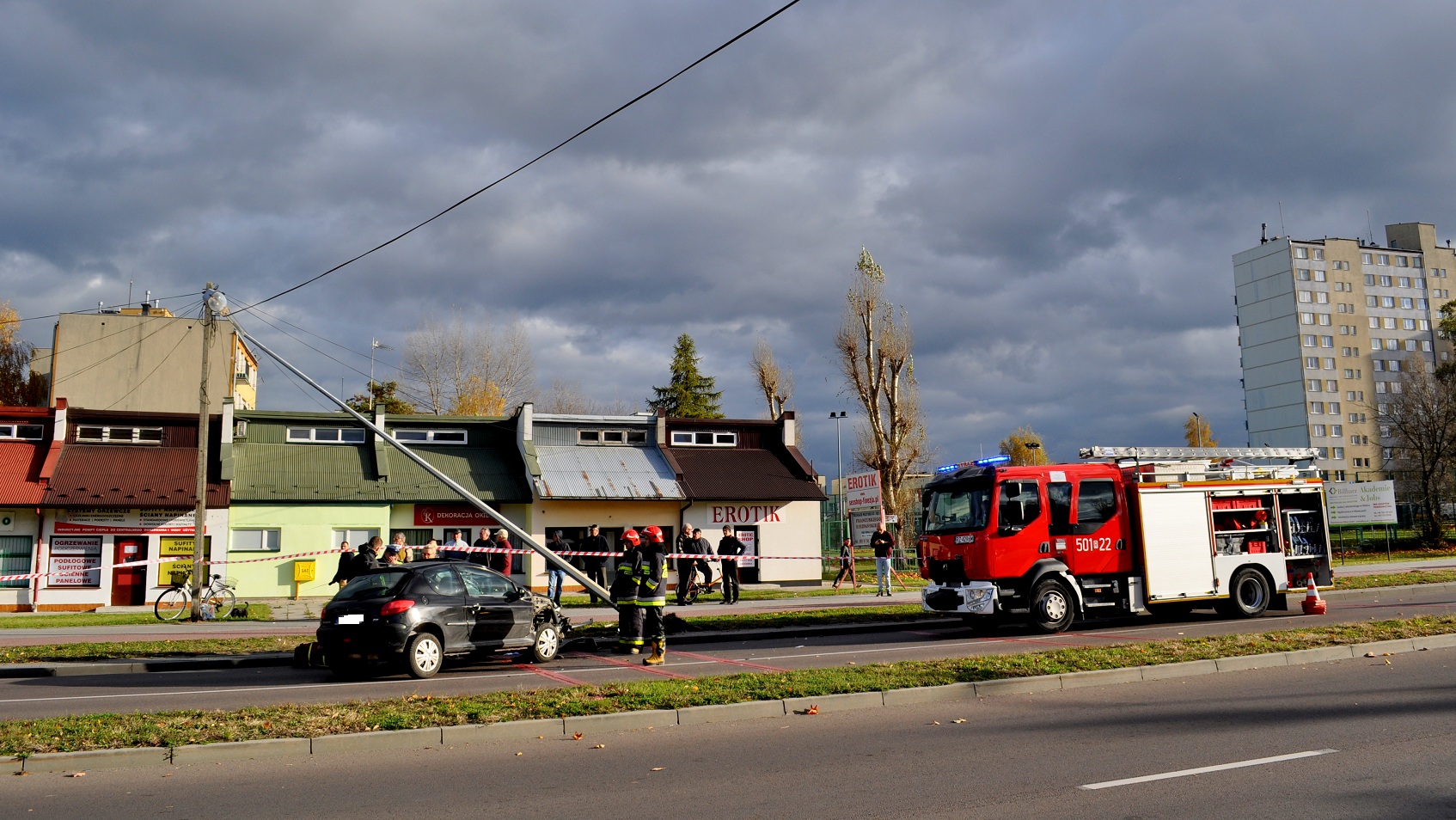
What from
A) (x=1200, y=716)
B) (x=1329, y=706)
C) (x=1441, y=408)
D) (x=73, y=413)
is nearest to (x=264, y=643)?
(x=1200, y=716)

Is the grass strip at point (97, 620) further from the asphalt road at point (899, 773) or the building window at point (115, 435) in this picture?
the asphalt road at point (899, 773)

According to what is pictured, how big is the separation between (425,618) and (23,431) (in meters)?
26.1

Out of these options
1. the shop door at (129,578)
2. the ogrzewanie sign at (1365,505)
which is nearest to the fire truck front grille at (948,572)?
the shop door at (129,578)

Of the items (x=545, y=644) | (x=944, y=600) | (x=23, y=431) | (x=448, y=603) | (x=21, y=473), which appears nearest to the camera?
(x=448, y=603)

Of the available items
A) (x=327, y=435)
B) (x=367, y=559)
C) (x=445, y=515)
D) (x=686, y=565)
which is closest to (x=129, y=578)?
(x=327, y=435)

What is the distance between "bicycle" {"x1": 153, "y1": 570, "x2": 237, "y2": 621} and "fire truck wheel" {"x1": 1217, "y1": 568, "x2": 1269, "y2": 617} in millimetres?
20095

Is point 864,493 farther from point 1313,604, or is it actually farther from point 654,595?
point 654,595

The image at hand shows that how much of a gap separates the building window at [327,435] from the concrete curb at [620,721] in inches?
1081

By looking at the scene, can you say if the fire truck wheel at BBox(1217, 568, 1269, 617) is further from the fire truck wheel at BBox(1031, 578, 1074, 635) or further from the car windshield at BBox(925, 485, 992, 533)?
the car windshield at BBox(925, 485, 992, 533)

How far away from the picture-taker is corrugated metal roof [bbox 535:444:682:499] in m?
32.8

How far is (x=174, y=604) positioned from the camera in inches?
863

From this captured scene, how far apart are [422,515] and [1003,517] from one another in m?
21.5

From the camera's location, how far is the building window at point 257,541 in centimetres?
3044

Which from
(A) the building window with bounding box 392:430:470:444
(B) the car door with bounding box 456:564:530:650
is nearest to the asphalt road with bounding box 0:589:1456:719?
(B) the car door with bounding box 456:564:530:650
